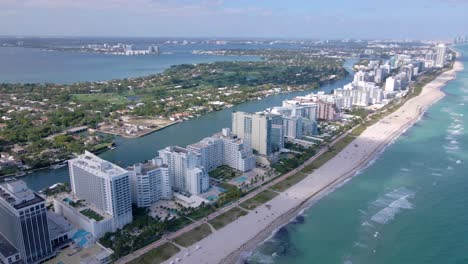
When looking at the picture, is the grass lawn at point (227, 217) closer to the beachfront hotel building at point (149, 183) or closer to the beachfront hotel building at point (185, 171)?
the beachfront hotel building at point (185, 171)

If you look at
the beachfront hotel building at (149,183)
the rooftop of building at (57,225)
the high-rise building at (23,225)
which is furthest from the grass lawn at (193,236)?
the high-rise building at (23,225)

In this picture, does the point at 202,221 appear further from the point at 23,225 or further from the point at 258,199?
the point at 23,225

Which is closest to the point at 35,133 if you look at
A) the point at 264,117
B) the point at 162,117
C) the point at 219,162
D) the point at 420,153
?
the point at 162,117

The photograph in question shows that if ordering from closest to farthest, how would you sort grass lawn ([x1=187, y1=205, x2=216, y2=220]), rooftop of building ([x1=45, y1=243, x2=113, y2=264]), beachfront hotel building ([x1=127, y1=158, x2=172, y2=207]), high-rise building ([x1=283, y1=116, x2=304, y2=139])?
rooftop of building ([x1=45, y1=243, x2=113, y2=264]) → grass lawn ([x1=187, y1=205, x2=216, y2=220]) → beachfront hotel building ([x1=127, y1=158, x2=172, y2=207]) → high-rise building ([x1=283, y1=116, x2=304, y2=139])

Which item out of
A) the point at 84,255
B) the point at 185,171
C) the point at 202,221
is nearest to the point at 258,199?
the point at 202,221

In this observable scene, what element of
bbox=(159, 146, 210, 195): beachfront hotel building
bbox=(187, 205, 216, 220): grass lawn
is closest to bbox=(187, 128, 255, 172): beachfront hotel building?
bbox=(159, 146, 210, 195): beachfront hotel building

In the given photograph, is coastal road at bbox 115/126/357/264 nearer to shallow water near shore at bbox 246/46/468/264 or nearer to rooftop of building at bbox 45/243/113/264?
rooftop of building at bbox 45/243/113/264

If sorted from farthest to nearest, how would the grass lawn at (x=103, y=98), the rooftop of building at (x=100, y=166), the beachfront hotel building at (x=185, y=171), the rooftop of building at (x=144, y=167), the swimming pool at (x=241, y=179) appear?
the grass lawn at (x=103, y=98)
the swimming pool at (x=241, y=179)
the beachfront hotel building at (x=185, y=171)
the rooftop of building at (x=144, y=167)
the rooftop of building at (x=100, y=166)

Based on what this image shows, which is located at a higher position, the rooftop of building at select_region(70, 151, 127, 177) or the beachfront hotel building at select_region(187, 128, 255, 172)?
the rooftop of building at select_region(70, 151, 127, 177)
